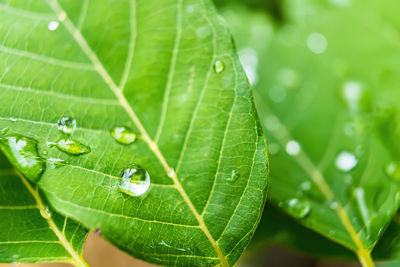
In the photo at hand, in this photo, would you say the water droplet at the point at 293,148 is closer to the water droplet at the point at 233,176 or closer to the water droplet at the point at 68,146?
the water droplet at the point at 233,176

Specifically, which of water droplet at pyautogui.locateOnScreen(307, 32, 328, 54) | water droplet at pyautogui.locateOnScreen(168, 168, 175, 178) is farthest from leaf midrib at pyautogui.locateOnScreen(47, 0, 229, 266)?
water droplet at pyautogui.locateOnScreen(307, 32, 328, 54)

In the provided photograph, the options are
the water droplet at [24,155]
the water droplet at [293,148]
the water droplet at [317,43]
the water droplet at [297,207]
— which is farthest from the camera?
the water droplet at [317,43]

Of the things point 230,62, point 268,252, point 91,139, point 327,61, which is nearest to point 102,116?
point 91,139

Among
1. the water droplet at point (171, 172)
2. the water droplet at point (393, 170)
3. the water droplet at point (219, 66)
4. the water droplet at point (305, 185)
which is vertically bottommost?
the water droplet at point (305, 185)

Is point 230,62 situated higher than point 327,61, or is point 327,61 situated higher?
point 230,62

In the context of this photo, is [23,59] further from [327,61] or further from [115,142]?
[327,61]

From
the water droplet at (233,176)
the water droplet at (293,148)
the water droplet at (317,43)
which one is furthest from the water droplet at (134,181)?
the water droplet at (317,43)
